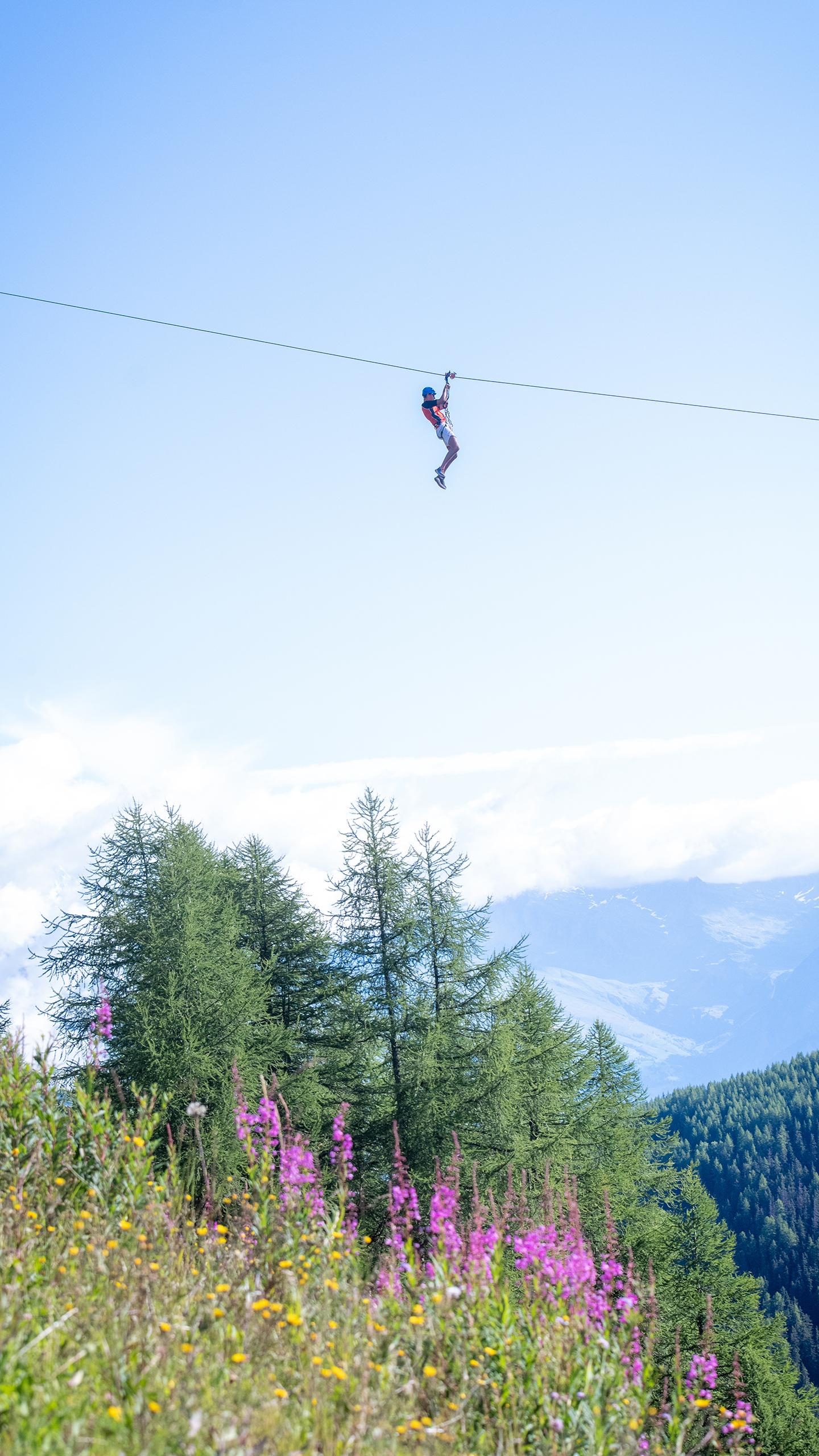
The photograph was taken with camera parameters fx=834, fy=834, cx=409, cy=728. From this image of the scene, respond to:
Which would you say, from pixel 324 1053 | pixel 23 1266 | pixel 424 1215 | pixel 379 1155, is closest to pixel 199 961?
pixel 324 1053

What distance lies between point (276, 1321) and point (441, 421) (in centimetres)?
1128

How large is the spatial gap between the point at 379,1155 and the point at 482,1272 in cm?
1574

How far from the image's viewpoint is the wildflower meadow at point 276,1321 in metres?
3.72

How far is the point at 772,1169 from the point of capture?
440 feet

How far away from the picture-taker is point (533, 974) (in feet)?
87.9

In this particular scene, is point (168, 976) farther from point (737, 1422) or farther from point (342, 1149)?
point (737, 1422)

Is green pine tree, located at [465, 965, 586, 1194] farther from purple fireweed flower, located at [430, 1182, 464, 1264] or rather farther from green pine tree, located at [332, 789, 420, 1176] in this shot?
purple fireweed flower, located at [430, 1182, 464, 1264]

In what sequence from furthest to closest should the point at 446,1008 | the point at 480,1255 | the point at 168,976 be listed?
the point at 446,1008
the point at 168,976
the point at 480,1255

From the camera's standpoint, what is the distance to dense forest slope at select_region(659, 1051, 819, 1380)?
371 ft

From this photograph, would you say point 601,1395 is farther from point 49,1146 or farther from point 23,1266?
point 49,1146

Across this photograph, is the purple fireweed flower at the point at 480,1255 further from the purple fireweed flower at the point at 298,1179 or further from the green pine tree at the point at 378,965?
the green pine tree at the point at 378,965

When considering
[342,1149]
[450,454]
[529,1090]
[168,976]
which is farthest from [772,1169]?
[342,1149]

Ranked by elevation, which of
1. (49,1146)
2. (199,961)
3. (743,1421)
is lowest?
(743,1421)

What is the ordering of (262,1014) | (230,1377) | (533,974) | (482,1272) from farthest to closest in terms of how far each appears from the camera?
(533,974) < (262,1014) < (482,1272) < (230,1377)
